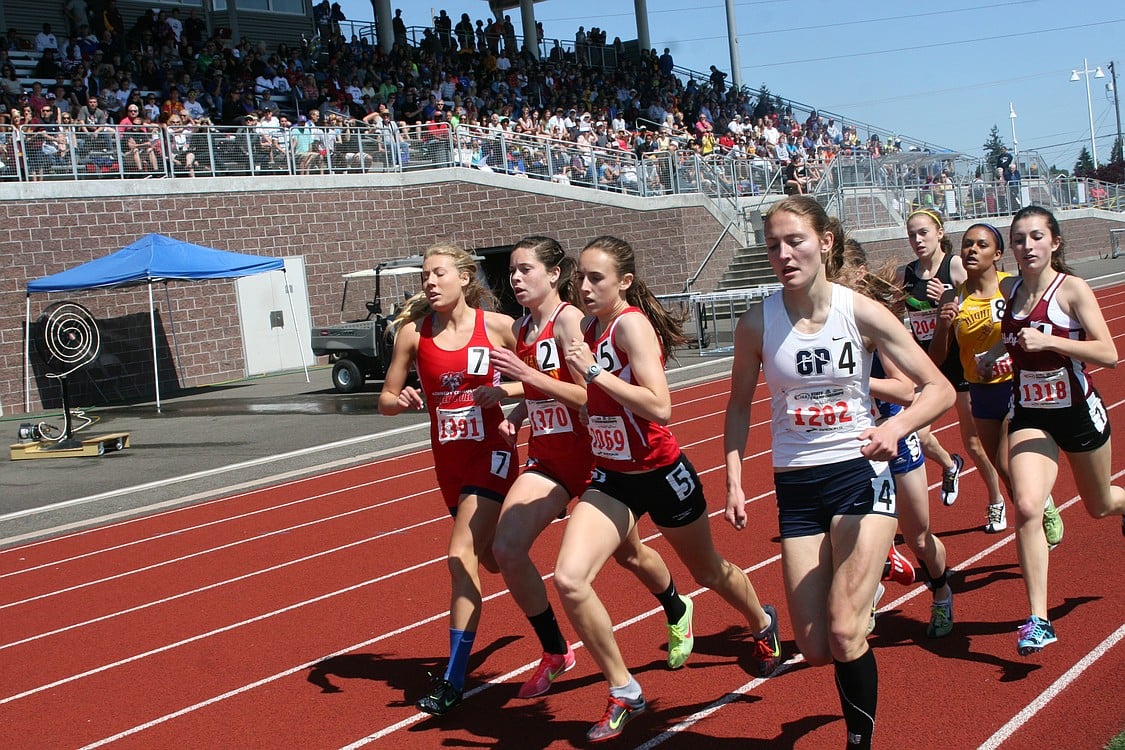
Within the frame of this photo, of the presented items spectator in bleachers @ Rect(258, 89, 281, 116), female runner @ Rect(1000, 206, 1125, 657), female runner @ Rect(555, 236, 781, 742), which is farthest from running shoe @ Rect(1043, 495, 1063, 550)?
spectator in bleachers @ Rect(258, 89, 281, 116)

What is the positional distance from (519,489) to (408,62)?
2789cm

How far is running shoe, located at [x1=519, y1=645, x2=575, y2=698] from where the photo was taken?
16.8ft

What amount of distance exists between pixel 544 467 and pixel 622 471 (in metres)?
0.49

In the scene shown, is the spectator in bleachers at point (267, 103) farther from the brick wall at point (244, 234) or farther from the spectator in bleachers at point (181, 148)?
the spectator in bleachers at point (181, 148)

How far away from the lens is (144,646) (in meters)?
6.81

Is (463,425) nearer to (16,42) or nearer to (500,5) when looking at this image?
(16,42)

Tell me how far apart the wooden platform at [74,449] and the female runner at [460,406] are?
1103 centimetres

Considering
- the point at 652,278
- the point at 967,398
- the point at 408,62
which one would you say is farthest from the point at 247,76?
the point at 967,398

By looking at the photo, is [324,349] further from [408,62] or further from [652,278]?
[408,62]

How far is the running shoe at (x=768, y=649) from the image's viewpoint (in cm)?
518

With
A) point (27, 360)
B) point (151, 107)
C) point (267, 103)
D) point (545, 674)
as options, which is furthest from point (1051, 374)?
point (267, 103)

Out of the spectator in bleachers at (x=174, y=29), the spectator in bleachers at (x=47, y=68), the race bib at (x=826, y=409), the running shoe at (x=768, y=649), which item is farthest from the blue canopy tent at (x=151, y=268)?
the race bib at (x=826, y=409)

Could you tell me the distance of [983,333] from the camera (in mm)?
6555

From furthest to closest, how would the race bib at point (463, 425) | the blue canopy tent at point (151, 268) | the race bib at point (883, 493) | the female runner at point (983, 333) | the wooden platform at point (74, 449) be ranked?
the blue canopy tent at point (151, 268), the wooden platform at point (74, 449), the female runner at point (983, 333), the race bib at point (463, 425), the race bib at point (883, 493)
